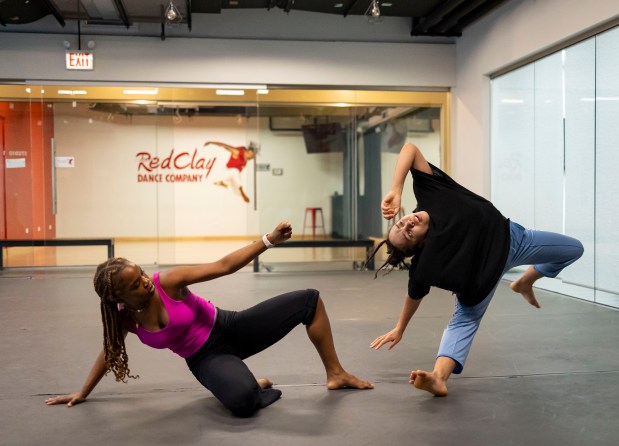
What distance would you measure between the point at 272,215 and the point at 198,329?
6.47 meters

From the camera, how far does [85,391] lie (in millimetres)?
3305

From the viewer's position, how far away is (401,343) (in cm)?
469

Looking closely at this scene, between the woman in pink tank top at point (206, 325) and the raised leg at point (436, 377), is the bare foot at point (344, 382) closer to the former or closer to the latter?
the woman in pink tank top at point (206, 325)

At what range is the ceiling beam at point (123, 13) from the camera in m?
8.25

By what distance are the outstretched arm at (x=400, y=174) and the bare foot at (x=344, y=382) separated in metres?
0.86

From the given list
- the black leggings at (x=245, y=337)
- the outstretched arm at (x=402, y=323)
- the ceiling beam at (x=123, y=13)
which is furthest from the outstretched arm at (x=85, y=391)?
the ceiling beam at (x=123, y=13)

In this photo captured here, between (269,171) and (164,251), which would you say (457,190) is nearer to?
(269,171)

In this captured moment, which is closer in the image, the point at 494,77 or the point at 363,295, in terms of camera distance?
the point at 363,295

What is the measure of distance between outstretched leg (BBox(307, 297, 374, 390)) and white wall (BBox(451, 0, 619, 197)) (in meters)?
4.39

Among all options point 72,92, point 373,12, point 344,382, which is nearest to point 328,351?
point 344,382

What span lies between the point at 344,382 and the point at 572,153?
4476 mm

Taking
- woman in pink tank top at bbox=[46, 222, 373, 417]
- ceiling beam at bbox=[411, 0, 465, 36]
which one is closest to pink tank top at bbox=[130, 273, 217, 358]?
woman in pink tank top at bbox=[46, 222, 373, 417]

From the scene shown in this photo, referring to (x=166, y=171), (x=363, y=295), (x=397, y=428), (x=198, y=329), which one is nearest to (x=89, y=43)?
(x=166, y=171)

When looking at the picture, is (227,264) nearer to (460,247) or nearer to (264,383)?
(264,383)
